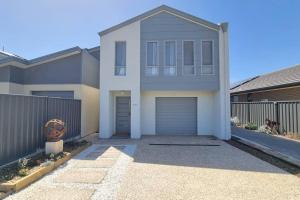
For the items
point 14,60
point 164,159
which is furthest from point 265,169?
point 14,60

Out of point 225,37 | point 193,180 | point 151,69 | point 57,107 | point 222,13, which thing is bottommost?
point 193,180

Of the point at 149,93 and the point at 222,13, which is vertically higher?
the point at 222,13

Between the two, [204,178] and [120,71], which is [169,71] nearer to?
[120,71]

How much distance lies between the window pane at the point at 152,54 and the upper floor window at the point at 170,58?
0.59 m

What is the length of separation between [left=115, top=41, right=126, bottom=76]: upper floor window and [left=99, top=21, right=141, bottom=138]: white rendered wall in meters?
0.20

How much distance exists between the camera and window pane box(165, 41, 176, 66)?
38.1ft

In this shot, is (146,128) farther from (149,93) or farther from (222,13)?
(222,13)

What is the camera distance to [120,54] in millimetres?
11742

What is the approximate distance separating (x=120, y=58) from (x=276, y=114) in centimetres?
1018

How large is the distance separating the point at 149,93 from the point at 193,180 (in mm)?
7982

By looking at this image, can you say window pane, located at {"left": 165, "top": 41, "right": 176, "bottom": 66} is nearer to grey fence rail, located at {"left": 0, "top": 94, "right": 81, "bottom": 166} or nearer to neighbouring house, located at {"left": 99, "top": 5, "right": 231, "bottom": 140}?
neighbouring house, located at {"left": 99, "top": 5, "right": 231, "bottom": 140}

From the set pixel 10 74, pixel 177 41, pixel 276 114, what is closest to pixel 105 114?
pixel 10 74

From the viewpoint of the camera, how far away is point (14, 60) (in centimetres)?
1062

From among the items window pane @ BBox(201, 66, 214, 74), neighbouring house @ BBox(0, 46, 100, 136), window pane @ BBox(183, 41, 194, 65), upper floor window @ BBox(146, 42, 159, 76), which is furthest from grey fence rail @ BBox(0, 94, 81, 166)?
window pane @ BBox(201, 66, 214, 74)
